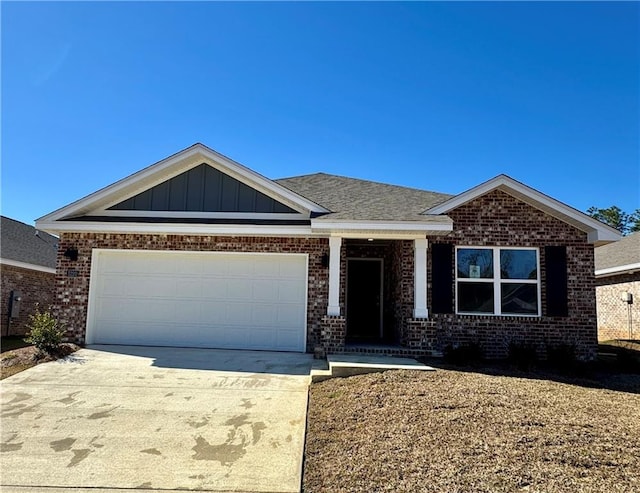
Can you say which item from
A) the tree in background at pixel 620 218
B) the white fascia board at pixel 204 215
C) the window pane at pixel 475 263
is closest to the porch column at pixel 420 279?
the window pane at pixel 475 263

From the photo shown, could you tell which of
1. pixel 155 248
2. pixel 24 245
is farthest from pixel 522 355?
pixel 24 245

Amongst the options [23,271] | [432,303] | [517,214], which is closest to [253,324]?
[432,303]

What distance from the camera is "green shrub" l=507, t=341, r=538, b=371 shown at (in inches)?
319

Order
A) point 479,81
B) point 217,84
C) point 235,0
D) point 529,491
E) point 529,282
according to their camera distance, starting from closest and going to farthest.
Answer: point 529,491, point 235,0, point 529,282, point 217,84, point 479,81

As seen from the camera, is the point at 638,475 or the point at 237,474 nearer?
the point at 638,475

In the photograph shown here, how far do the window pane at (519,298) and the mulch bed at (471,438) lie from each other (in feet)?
9.81

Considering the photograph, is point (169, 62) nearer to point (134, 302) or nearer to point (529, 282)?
point (134, 302)

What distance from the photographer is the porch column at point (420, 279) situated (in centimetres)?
895

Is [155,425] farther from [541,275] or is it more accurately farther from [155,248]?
[541,275]

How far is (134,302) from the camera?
10109 mm

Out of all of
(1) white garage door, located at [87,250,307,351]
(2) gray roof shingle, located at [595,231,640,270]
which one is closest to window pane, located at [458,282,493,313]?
(1) white garage door, located at [87,250,307,351]

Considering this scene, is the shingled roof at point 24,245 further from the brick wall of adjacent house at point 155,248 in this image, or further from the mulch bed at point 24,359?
the mulch bed at point 24,359

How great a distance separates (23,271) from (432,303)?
13.7 meters

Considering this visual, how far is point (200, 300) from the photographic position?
10.0 meters
